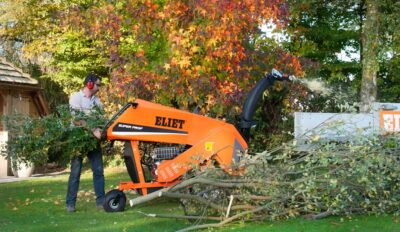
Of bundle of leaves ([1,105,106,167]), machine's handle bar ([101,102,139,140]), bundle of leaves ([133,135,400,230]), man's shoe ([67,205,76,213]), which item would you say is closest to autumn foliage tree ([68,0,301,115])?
machine's handle bar ([101,102,139,140])

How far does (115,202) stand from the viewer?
8.32m

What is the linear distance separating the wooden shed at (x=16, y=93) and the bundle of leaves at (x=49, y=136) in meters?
8.35

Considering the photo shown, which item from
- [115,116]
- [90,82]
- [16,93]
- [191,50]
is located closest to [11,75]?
[16,93]

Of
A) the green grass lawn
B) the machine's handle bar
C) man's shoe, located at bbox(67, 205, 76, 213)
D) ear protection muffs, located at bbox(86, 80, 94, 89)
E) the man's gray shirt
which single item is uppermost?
ear protection muffs, located at bbox(86, 80, 94, 89)

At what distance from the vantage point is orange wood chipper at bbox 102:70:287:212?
801 centimetres

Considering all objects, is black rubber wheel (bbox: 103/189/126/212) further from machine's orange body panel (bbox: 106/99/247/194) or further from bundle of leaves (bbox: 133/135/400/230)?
bundle of leaves (bbox: 133/135/400/230)

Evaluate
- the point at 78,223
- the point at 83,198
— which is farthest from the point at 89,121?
the point at 83,198

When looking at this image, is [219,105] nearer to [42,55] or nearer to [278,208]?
[278,208]

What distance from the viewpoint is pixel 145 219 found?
24.9 ft

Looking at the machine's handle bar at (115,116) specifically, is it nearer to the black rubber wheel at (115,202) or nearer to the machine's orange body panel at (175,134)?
the machine's orange body panel at (175,134)

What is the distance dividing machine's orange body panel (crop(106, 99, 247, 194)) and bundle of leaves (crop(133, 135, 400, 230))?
31.7 inches

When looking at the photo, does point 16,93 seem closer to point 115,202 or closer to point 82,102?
point 82,102

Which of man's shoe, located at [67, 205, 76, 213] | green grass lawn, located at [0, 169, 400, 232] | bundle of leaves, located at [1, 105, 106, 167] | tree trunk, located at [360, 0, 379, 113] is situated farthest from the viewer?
tree trunk, located at [360, 0, 379, 113]

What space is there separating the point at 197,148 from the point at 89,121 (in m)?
1.41
